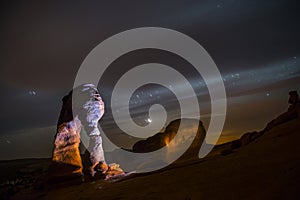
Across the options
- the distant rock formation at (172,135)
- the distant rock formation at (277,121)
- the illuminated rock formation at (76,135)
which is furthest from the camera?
the distant rock formation at (172,135)

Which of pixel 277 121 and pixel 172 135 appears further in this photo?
pixel 172 135

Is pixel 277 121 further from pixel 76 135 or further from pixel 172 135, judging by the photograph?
pixel 76 135

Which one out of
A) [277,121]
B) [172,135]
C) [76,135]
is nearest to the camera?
[277,121]

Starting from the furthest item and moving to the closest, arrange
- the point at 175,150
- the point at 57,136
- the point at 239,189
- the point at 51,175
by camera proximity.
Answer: the point at 175,150, the point at 57,136, the point at 51,175, the point at 239,189

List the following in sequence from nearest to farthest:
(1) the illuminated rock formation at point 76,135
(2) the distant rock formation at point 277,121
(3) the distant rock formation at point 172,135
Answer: (2) the distant rock formation at point 277,121, (1) the illuminated rock formation at point 76,135, (3) the distant rock formation at point 172,135

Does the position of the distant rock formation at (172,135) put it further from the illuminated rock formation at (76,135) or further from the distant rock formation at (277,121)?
the distant rock formation at (277,121)

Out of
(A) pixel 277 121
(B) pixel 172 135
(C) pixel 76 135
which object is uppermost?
(C) pixel 76 135

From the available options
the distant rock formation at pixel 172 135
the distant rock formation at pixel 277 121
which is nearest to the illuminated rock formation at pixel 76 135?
the distant rock formation at pixel 172 135

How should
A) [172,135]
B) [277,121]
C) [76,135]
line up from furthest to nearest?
[172,135] < [76,135] < [277,121]

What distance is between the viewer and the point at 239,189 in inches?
257

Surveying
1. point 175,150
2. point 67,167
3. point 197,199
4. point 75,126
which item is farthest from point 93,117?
point 197,199

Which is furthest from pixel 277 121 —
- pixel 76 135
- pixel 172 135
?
pixel 76 135

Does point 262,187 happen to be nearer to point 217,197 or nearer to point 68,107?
point 217,197

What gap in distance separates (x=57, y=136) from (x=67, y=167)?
163 inches
